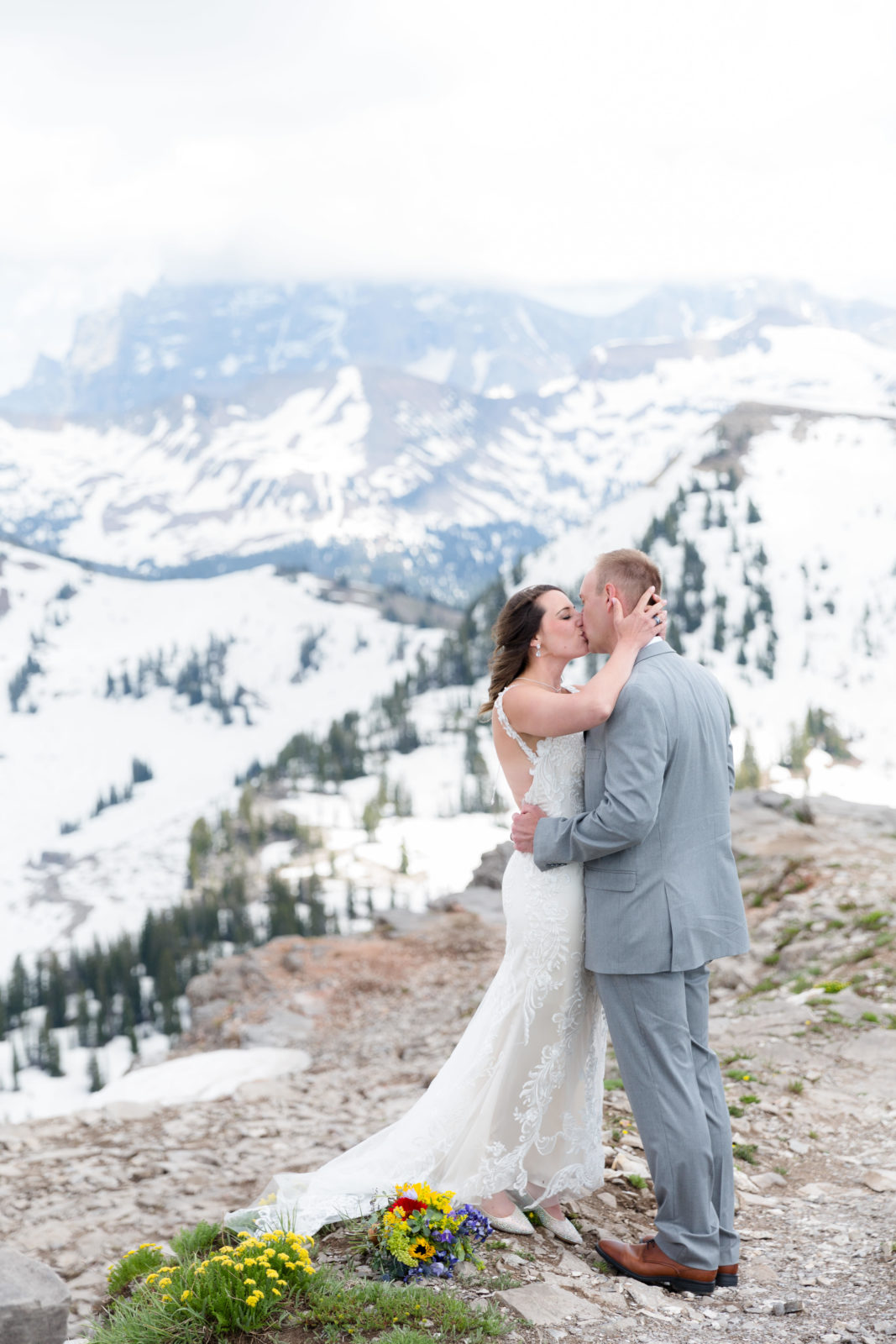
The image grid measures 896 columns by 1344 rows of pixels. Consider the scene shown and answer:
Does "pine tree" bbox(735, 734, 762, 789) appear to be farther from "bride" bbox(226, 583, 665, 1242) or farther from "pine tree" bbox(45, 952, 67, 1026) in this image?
"bride" bbox(226, 583, 665, 1242)

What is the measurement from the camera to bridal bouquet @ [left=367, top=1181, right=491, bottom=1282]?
5598mm

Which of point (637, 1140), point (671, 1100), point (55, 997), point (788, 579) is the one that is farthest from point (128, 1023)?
point (788, 579)

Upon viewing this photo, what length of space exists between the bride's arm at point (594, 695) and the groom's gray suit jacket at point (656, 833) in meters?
0.12

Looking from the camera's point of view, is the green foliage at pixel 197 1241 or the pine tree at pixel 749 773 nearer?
the green foliage at pixel 197 1241

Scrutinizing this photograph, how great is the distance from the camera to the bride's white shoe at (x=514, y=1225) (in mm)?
6148

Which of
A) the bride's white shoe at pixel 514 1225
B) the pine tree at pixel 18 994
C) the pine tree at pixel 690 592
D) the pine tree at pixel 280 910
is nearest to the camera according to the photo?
the bride's white shoe at pixel 514 1225

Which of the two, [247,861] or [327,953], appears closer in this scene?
[327,953]

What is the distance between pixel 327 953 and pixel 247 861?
370ft

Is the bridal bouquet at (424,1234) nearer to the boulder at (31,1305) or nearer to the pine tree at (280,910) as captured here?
the boulder at (31,1305)

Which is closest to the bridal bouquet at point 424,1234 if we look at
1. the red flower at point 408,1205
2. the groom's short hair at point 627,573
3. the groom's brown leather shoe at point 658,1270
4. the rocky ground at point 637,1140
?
the red flower at point 408,1205

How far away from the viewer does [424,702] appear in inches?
7121

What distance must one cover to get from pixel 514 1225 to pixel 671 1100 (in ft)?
4.27

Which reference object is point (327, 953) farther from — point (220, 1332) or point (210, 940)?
point (210, 940)

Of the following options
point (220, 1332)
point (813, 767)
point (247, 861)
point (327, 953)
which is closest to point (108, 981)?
point (247, 861)
